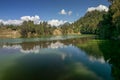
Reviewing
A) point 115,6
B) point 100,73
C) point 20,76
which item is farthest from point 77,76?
point 115,6

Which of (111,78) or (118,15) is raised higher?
(118,15)

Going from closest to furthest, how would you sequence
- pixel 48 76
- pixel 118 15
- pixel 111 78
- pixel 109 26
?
pixel 111 78, pixel 48 76, pixel 118 15, pixel 109 26

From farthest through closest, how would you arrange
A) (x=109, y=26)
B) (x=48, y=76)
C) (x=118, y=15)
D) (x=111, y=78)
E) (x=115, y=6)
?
(x=109, y=26) < (x=115, y=6) < (x=118, y=15) < (x=48, y=76) < (x=111, y=78)

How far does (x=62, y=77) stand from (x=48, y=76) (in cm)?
202

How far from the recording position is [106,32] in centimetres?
9694

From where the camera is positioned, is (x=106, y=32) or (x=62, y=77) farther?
(x=106, y=32)

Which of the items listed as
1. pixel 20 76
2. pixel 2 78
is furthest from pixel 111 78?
pixel 2 78

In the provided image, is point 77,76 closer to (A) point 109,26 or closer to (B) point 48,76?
(B) point 48,76

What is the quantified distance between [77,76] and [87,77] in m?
1.37

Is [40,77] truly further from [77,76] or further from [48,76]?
[77,76]

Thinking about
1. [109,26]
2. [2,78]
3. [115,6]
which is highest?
[115,6]

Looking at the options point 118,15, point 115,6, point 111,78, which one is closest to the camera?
point 111,78

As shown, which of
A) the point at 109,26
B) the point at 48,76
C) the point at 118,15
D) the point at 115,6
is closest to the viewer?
the point at 48,76

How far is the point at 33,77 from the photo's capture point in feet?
78.8
